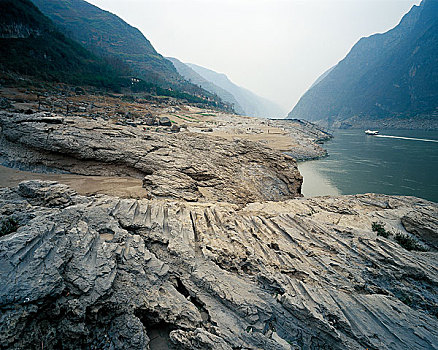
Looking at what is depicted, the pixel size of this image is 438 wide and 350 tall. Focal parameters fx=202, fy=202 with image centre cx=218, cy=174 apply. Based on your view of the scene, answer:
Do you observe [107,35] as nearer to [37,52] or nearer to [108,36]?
[108,36]

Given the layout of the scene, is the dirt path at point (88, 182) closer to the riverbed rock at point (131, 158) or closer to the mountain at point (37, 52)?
the riverbed rock at point (131, 158)

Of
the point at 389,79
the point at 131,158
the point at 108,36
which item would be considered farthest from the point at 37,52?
the point at 389,79

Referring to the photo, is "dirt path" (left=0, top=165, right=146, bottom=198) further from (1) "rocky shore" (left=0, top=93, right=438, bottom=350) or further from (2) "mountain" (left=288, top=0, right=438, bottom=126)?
(2) "mountain" (left=288, top=0, right=438, bottom=126)

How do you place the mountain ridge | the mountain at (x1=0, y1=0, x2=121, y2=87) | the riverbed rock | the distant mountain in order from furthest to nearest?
the distant mountain → the mountain ridge → the mountain at (x1=0, y1=0, x2=121, y2=87) → the riverbed rock

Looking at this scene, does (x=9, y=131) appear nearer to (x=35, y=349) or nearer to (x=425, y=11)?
(x=35, y=349)

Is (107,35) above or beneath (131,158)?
above

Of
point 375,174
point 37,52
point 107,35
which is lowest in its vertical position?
point 375,174

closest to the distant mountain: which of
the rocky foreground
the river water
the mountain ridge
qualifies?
the mountain ridge
